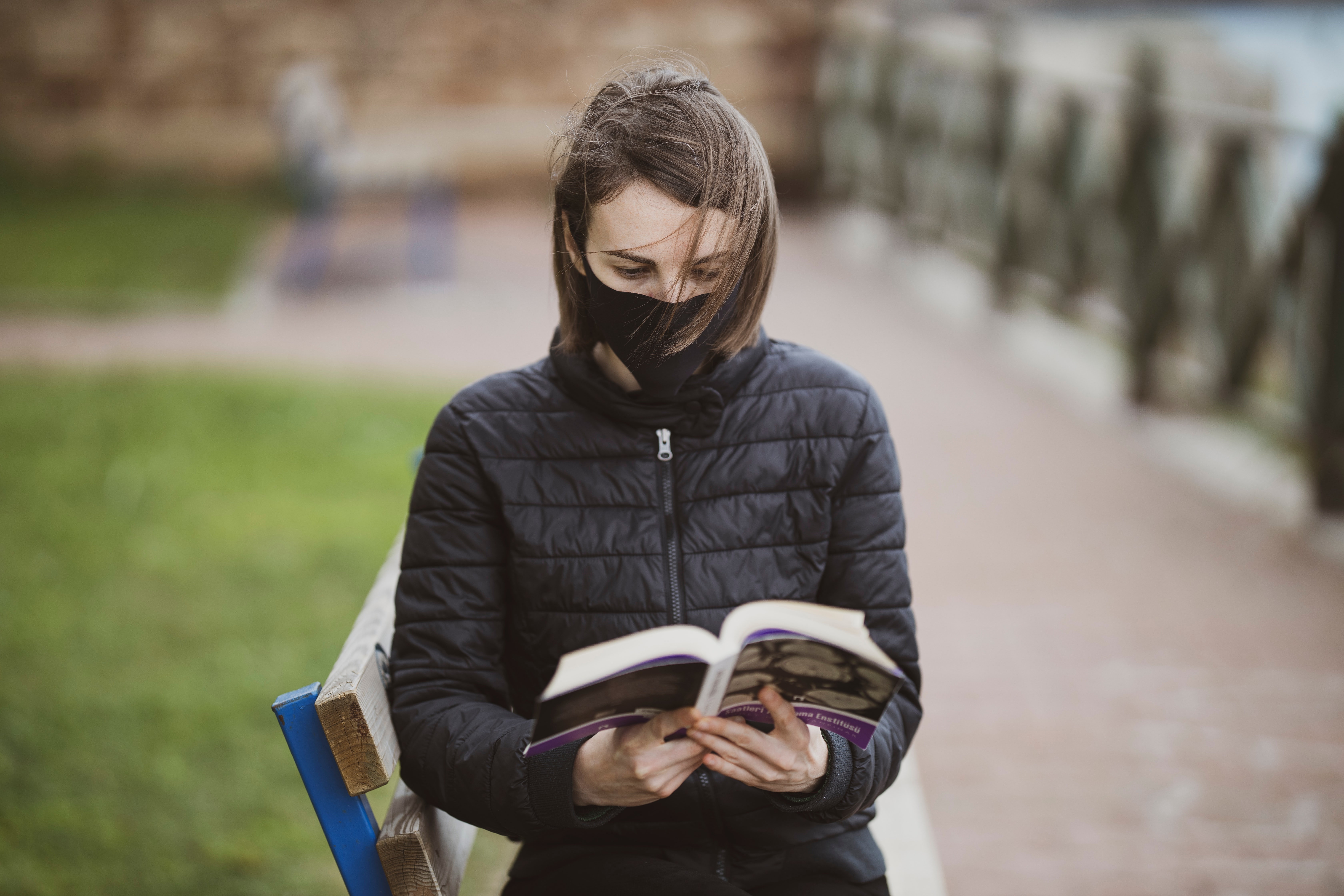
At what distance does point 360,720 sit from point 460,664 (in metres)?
0.22

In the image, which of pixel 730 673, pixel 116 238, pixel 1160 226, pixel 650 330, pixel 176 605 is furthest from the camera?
pixel 116 238

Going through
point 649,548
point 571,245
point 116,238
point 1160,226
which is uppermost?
point 571,245

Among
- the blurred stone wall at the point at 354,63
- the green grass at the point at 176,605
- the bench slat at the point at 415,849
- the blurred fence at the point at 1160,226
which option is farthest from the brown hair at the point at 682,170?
the blurred stone wall at the point at 354,63

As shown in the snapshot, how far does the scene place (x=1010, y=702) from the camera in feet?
13.0

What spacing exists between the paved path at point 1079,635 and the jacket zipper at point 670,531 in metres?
1.64

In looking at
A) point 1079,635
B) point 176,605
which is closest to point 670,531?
point 1079,635

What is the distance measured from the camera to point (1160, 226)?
6383 mm

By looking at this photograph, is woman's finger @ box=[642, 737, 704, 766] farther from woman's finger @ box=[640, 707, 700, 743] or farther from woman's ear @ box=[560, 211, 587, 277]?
woman's ear @ box=[560, 211, 587, 277]

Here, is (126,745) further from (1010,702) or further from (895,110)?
(895,110)

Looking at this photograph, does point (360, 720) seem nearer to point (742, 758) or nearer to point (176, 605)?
point (742, 758)

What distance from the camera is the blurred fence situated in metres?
5.04

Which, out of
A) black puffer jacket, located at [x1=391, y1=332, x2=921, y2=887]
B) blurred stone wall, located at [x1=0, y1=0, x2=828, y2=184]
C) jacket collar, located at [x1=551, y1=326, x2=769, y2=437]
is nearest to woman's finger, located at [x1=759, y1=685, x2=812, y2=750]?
black puffer jacket, located at [x1=391, y1=332, x2=921, y2=887]

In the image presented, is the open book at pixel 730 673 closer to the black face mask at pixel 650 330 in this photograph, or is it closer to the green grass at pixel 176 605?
the black face mask at pixel 650 330

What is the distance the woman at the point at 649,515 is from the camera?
177cm
